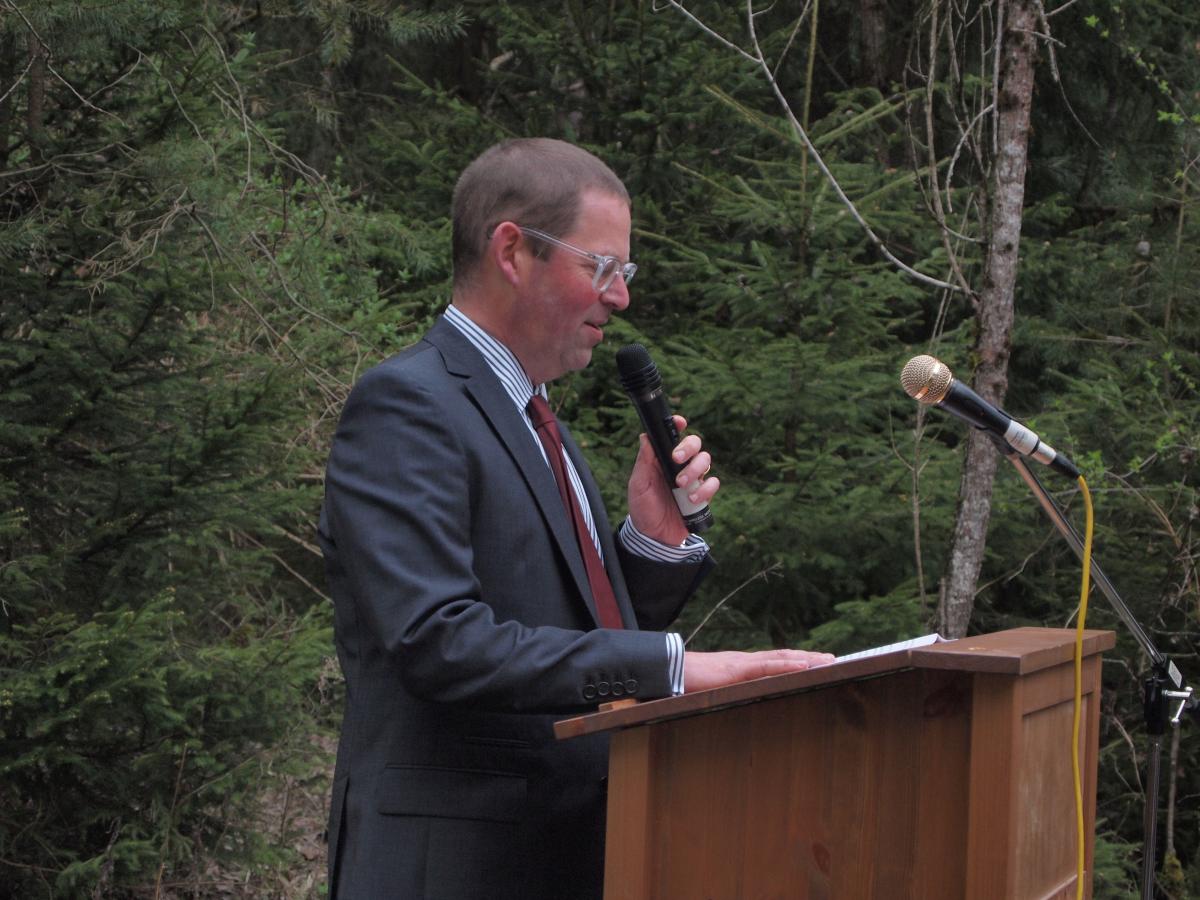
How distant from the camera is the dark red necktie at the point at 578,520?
6.92 ft

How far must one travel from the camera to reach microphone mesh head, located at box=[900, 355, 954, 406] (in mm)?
1970

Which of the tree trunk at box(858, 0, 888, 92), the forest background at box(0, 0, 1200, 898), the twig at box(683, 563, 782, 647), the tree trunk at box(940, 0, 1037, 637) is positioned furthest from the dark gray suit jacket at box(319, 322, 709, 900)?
the tree trunk at box(858, 0, 888, 92)

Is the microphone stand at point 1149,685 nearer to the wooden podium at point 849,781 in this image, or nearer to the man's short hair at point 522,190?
the wooden podium at point 849,781

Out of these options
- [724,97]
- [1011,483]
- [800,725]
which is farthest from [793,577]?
[800,725]

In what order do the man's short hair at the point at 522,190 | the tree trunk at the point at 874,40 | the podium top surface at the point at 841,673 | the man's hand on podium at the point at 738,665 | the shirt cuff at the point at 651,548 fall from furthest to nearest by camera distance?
the tree trunk at the point at 874,40, the shirt cuff at the point at 651,548, the man's short hair at the point at 522,190, the man's hand on podium at the point at 738,665, the podium top surface at the point at 841,673

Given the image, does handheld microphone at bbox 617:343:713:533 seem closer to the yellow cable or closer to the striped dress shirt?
the striped dress shirt

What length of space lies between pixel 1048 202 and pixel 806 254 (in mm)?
1895

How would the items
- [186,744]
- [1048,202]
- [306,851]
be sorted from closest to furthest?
[186,744] → [306,851] → [1048,202]

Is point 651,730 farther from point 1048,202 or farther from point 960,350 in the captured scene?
point 1048,202

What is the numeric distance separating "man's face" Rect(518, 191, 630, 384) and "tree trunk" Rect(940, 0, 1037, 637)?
2.35m

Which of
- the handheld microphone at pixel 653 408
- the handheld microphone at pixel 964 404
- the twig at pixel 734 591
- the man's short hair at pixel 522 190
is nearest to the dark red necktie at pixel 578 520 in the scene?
the handheld microphone at pixel 653 408

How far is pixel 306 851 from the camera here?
5184 mm

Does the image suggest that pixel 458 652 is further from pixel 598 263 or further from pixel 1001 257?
pixel 1001 257

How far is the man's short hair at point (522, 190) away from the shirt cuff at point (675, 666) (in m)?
0.73
